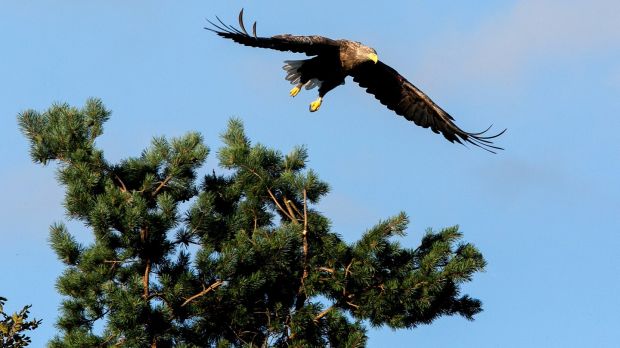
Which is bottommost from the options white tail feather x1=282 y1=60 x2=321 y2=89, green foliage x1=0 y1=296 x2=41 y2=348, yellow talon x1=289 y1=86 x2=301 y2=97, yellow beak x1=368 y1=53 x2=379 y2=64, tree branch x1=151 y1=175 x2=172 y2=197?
green foliage x1=0 y1=296 x2=41 y2=348

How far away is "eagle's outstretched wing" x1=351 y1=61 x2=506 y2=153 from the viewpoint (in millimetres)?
13234

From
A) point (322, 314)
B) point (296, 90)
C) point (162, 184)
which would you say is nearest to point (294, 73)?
point (296, 90)

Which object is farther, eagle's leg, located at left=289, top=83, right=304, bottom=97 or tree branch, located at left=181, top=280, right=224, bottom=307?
eagle's leg, located at left=289, top=83, right=304, bottom=97

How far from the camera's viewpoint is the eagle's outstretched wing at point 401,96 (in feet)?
43.4

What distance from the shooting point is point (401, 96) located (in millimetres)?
13477

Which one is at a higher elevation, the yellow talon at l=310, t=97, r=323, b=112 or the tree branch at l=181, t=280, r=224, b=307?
the yellow talon at l=310, t=97, r=323, b=112

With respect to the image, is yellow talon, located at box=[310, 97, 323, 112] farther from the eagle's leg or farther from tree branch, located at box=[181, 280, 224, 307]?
tree branch, located at box=[181, 280, 224, 307]

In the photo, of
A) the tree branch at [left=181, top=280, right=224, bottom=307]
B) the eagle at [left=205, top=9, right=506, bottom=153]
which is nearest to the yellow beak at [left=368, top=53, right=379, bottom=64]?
the eagle at [left=205, top=9, right=506, bottom=153]

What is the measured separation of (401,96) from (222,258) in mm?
4145

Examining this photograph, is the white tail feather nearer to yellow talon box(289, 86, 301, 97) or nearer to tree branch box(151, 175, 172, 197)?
yellow talon box(289, 86, 301, 97)

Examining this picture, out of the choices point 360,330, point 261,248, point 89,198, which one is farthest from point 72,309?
point 360,330

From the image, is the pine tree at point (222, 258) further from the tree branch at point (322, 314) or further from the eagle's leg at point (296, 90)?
the eagle's leg at point (296, 90)

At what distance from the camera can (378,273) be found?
10.6 metres

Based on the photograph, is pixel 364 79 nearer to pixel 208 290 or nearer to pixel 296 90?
pixel 296 90
